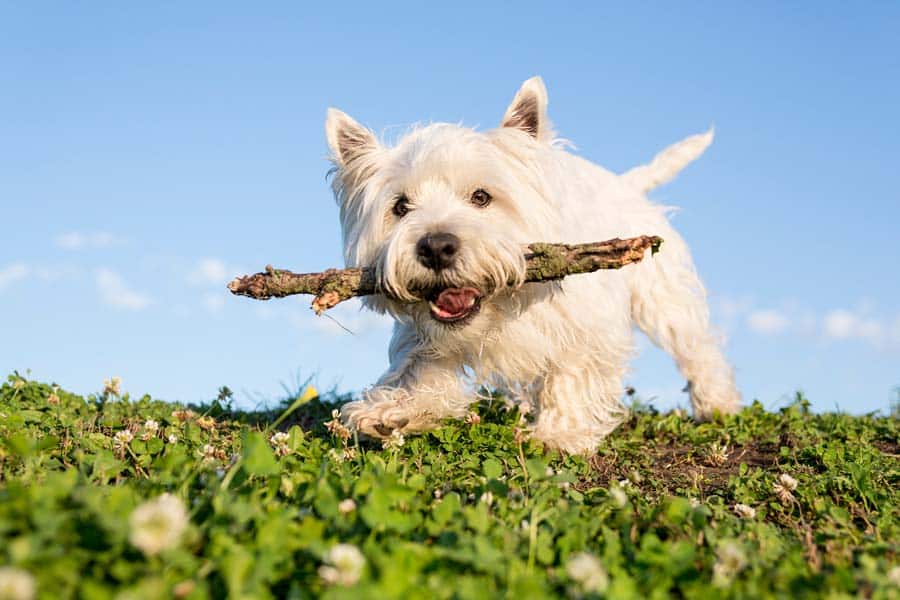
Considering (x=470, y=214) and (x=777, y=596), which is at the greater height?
(x=470, y=214)

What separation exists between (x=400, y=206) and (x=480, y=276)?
0.82 metres

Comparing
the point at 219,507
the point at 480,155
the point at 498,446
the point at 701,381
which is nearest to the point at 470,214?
the point at 480,155

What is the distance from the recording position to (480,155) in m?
5.38

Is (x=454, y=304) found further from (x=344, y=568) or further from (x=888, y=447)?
(x=888, y=447)

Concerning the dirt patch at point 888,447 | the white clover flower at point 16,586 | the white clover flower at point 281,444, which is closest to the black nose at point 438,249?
the white clover flower at point 281,444

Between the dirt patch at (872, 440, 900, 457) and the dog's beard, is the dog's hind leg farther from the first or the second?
the dog's beard

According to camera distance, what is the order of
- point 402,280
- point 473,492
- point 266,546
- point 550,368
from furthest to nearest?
1. point 550,368
2. point 402,280
3. point 473,492
4. point 266,546

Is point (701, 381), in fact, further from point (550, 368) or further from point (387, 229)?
point (387, 229)

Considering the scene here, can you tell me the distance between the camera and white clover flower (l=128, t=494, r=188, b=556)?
6.97ft

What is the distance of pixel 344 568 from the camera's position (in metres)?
2.27

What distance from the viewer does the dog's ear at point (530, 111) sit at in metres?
5.62

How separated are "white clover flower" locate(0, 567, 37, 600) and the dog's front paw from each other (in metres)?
3.58

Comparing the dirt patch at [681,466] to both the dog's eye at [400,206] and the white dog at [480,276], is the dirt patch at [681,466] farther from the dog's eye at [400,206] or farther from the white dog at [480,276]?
the dog's eye at [400,206]

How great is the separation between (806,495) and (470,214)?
2.41 m
